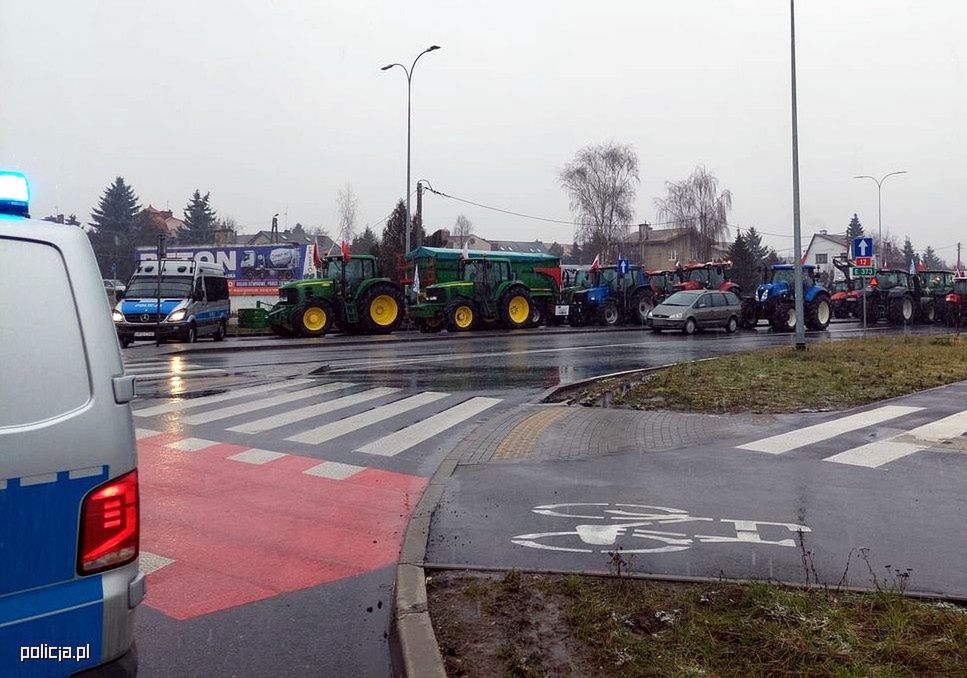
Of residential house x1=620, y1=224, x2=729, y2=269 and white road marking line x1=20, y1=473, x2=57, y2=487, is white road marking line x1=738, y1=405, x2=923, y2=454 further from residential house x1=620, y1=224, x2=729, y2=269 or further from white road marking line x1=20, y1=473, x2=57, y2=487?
residential house x1=620, y1=224, x2=729, y2=269

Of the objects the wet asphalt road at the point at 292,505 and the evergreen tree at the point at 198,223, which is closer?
the wet asphalt road at the point at 292,505

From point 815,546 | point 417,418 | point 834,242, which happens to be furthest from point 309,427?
point 834,242

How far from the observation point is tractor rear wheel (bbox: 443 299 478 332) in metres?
28.8

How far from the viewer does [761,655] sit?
11.8ft

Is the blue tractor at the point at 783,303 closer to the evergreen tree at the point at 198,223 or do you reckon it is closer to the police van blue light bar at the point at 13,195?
the police van blue light bar at the point at 13,195

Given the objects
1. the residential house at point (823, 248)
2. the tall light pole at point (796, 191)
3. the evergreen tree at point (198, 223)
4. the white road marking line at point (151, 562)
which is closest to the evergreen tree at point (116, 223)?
the evergreen tree at point (198, 223)

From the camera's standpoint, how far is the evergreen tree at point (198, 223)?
296 feet

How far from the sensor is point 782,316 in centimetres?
3184

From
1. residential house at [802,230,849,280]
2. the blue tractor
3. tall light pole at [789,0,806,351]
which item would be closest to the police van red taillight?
tall light pole at [789,0,806,351]

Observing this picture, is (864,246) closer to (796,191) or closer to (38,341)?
(796,191)

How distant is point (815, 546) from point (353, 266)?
76.6 feet

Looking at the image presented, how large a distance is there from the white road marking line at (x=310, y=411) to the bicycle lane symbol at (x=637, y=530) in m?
4.98

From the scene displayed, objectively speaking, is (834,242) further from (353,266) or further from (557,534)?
(557,534)

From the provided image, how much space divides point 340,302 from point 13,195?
24744 mm
